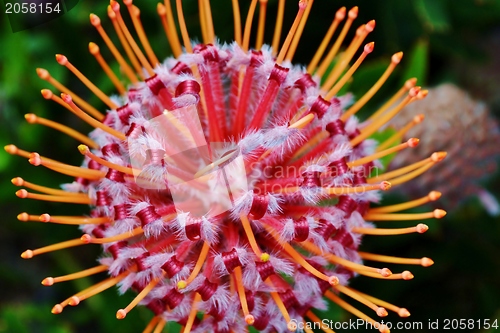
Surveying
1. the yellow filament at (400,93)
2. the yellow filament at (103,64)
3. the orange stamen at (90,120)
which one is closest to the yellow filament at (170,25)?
the yellow filament at (103,64)

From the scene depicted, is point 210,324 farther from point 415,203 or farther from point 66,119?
point 66,119

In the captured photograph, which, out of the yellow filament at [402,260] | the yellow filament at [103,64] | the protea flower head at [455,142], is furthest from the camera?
the protea flower head at [455,142]

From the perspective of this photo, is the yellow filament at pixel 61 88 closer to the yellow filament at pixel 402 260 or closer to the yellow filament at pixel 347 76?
the yellow filament at pixel 347 76

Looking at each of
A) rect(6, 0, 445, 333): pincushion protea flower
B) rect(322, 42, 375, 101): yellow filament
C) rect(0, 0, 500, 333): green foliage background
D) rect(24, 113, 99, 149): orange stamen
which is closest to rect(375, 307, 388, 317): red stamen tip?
rect(6, 0, 445, 333): pincushion protea flower

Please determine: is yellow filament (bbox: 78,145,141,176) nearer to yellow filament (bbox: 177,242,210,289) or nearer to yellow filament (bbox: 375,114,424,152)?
yellow filament (bbox: 177,242,210,289)

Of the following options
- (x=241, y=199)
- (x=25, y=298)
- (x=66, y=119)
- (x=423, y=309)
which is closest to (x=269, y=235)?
(x=241, y=199)

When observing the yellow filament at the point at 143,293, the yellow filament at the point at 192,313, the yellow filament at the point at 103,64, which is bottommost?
the yellow filament at the point at 192,313

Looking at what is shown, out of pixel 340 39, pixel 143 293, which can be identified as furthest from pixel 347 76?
pixel 143 293
